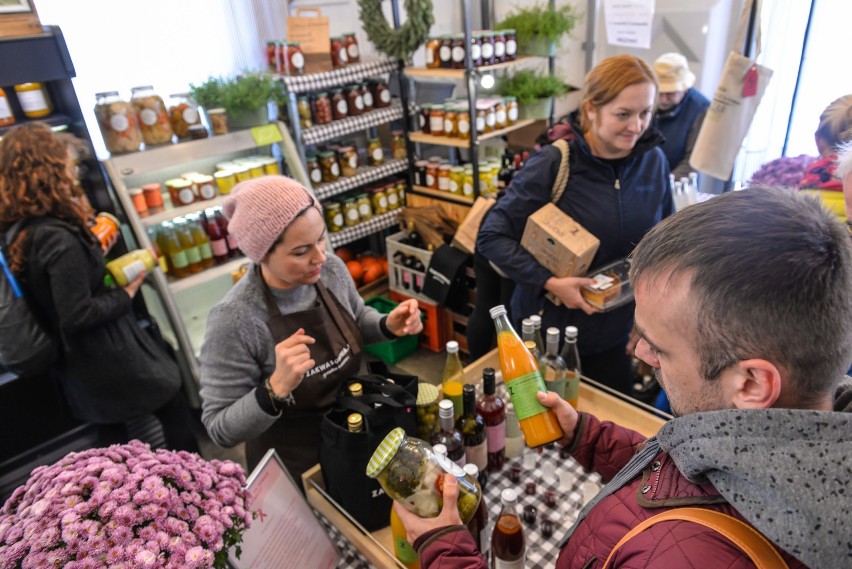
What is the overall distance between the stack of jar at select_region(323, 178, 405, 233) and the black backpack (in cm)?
200

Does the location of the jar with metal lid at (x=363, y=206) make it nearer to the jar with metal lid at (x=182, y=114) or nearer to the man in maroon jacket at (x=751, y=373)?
the jar with metal lid at (x=182, y=114)

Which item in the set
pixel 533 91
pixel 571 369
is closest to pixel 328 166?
pixel 533 91

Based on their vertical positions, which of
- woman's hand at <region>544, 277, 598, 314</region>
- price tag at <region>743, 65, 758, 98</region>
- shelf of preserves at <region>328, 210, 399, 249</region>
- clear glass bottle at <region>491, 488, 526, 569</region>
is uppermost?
price tag at <region>743, 65, 758, 98</region>

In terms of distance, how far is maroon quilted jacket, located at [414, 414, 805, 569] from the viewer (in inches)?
24.9

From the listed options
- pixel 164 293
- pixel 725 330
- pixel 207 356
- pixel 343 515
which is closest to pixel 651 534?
pixel 725 330

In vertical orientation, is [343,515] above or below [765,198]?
below

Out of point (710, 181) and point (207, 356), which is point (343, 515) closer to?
point (207, 356)

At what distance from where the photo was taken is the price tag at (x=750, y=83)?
3059 mm

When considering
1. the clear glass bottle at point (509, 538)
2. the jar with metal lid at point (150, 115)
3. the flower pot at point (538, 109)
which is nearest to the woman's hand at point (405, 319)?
the clear glass bottle at point (509, 538)

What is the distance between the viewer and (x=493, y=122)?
3.87m

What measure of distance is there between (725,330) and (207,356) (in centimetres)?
134

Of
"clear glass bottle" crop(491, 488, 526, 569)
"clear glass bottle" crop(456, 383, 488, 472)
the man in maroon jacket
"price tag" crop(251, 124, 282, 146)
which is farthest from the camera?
"price tag" crop(251, 124, 282, 146)

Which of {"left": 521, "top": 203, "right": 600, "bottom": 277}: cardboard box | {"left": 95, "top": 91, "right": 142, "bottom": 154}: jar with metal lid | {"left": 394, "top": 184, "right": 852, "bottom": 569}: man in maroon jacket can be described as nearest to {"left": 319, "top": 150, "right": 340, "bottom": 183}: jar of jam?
{"left": 95, "top": 91, "right": 142, "bottom": 154}: jar with metal lid

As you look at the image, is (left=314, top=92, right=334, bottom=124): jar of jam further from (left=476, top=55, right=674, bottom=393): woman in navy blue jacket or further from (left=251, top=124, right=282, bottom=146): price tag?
(left=476, top=55, right=674, bottom=393): woman in navy blue jacket
